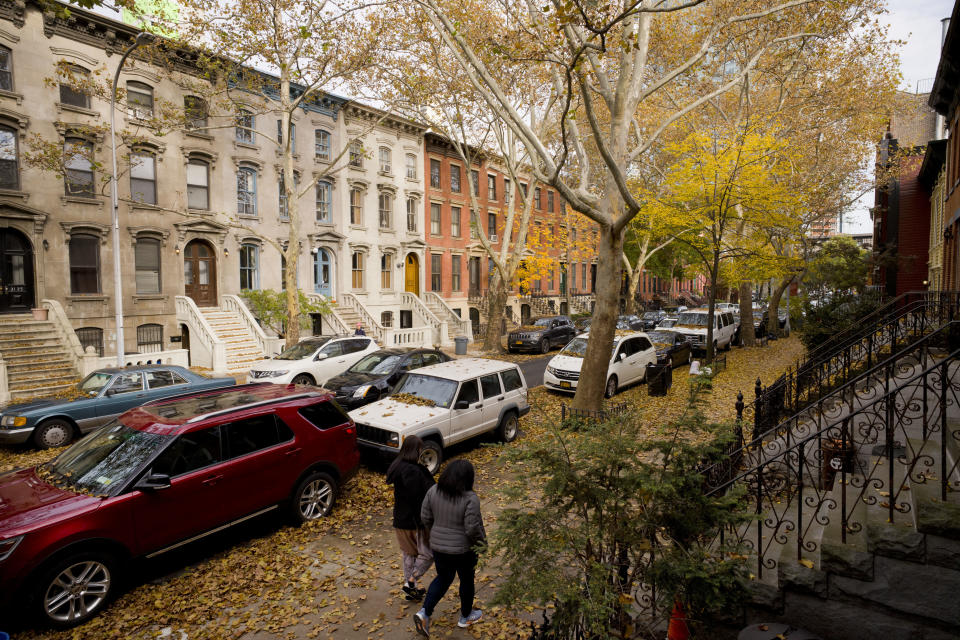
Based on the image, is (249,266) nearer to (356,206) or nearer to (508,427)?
(356,206)

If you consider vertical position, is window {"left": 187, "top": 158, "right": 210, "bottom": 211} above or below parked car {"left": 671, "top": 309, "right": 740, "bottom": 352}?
above

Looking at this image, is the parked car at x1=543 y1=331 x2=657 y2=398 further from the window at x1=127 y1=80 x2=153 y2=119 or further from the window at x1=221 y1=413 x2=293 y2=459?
the window at x1=127 y1=80 x2=153 y2=119

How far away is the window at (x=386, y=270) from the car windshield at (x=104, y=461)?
82.5ft

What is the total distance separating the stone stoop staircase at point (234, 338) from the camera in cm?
2005

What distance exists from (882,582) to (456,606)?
13.1 feet

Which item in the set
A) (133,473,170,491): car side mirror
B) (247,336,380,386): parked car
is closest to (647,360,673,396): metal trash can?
(247,336,380,386): parked car

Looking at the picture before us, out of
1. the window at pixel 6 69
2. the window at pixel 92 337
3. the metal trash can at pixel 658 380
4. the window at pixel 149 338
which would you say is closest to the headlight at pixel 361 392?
the metal trash can at pixel 658 380

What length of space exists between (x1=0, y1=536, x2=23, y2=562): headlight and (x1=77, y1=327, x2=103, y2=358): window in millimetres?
18370

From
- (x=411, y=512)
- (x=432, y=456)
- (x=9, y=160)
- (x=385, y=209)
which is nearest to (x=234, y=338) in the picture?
(x=9, y=160)

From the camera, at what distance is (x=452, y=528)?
191 inches

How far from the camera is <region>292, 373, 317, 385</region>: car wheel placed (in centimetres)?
1568

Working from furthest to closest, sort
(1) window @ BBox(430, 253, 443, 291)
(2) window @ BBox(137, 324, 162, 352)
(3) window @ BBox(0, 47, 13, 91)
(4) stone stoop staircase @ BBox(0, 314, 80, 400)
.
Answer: (1) window @ BBox(430, 253, 443, 291), (2) window @ BBox(137, 324, 162, 352), (3) window @ BBox(0, 47, 13, 91), (4) stone stoop staircase @ BBox(0, 314, 80, 400)

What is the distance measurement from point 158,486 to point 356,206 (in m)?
25.7

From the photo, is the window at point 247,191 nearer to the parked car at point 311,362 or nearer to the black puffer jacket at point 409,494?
the parked car at point 311,362
